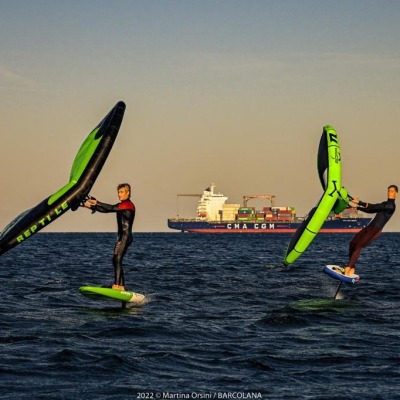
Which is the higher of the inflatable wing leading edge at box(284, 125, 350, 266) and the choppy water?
the inflatable wing leading edge at box(284, 125, 350, 266)

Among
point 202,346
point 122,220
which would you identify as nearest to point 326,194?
point 122,220

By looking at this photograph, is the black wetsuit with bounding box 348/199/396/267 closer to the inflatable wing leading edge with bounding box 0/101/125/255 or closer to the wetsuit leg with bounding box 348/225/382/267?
the wetsuit leg with bounding box 348/225/382/267

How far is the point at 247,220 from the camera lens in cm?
18062

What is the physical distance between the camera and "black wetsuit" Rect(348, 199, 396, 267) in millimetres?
17703

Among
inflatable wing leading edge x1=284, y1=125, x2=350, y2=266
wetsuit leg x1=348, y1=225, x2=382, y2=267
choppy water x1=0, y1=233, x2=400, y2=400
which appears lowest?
choppy water x1=0, y1=233, x2=400, y2=400

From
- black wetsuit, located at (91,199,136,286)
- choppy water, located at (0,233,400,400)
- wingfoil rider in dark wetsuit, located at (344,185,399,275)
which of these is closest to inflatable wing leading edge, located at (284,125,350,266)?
wingfoil rider in dark wetsuit, located at (344,185,399,275)

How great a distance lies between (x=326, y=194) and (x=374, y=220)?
1.26 meters

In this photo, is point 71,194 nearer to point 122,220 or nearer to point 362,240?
point 122,220

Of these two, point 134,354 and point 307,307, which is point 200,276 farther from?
point 134,354

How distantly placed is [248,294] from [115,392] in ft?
38.1

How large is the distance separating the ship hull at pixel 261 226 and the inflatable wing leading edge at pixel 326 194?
5782 inches

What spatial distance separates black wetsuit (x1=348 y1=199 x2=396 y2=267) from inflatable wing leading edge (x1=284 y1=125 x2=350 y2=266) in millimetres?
662

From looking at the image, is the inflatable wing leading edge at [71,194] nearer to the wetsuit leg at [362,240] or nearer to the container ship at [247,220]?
the wetsuit leg at [362,240]

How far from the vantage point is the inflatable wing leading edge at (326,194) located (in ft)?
59.3
